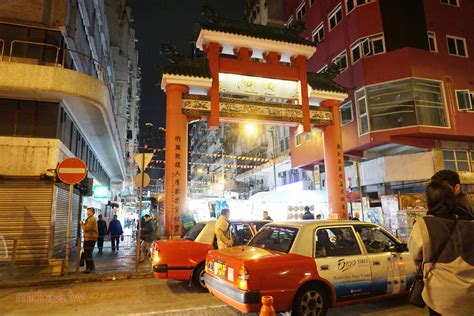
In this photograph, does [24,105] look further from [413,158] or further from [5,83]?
[413,158]

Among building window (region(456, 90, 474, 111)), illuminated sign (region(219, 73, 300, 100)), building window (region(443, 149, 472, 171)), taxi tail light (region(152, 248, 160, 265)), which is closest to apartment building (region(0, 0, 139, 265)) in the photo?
illuminated sign (region(219, 73, 300, 100))

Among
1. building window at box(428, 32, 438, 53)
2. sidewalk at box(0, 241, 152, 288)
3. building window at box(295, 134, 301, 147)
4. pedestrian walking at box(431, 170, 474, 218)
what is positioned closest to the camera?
pedestrian walking at box(431, 170, 474, 218)

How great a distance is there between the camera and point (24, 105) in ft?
37.6

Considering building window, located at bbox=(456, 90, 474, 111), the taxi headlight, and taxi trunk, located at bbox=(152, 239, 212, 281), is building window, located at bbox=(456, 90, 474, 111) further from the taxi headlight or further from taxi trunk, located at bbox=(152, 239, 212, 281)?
the taxi headlight

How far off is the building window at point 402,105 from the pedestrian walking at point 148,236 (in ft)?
40.1

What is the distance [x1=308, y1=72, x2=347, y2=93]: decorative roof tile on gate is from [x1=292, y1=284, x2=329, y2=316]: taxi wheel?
10656mm

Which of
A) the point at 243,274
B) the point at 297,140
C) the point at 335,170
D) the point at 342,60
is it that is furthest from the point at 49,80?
the point at 297,140

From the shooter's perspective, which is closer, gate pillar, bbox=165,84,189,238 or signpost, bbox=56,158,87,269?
signpost, bbox=56,158,87,269

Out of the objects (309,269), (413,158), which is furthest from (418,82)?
(309,269)

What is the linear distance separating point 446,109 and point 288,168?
1612 centimetres

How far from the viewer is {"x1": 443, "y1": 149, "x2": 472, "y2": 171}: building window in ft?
58.2

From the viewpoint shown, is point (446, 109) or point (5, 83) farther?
point (446, 109)

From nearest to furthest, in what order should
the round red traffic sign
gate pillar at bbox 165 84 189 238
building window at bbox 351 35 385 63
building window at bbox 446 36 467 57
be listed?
the round red traffic sign
gate pillar at bbox 165 84 189 238
building window at bbox 351 35 385 63
building window at bbox 446 36 467 57

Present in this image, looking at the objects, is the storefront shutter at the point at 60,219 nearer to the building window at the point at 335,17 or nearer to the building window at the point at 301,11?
the building window at the point at 335,17
